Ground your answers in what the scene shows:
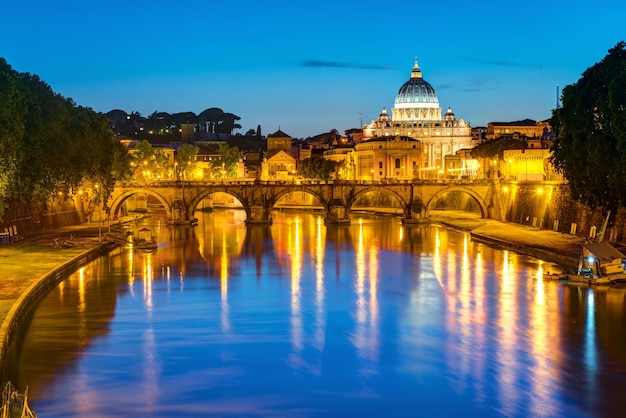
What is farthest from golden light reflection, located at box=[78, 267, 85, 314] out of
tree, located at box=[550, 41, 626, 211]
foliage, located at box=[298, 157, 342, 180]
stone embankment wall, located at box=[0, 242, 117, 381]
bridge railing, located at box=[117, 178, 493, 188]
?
foliage, located at box=[298, 157, 342, 180]

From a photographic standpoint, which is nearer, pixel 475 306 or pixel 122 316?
pixel 122 316

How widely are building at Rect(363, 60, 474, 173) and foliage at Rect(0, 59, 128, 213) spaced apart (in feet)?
345

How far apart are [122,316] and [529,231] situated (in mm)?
40145

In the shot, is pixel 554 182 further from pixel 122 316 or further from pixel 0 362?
pixel 0 362

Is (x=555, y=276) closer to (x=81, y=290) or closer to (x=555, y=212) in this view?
(x=555, y=212)

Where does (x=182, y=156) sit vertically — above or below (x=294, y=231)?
above

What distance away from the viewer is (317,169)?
436 ft

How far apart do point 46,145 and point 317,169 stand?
250ft

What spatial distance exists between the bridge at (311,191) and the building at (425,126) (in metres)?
85.8

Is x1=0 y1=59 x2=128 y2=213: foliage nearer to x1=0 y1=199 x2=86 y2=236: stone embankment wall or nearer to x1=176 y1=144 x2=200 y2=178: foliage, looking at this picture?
x1=0 y1=199 x2=86 y2=236: stone embankment wall

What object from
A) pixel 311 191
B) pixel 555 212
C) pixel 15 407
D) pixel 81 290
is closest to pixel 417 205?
pixel 311 191

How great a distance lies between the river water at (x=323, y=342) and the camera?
24188 millimetres

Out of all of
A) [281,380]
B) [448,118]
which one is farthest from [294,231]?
[448,118]

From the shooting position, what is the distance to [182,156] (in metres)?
127
